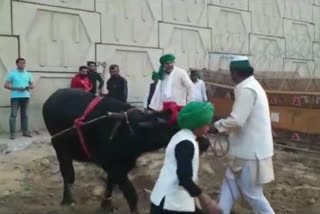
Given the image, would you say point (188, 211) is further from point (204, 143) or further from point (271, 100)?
point (271, 100)

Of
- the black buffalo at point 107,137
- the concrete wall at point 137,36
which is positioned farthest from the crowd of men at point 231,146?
the concrete wall at point 137,36

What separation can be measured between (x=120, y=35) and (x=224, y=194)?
25.8 feet

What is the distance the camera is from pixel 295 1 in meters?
17.9

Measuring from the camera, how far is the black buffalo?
15.7 feet

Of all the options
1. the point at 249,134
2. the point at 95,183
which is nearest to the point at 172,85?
the point at 95,183

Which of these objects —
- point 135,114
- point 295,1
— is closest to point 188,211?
point 135,114

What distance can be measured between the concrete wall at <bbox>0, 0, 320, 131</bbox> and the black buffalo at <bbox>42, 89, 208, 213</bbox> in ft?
14.5

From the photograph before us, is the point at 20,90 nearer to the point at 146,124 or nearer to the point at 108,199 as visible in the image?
the point at 108,199

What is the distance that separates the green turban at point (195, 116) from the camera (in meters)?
3.29

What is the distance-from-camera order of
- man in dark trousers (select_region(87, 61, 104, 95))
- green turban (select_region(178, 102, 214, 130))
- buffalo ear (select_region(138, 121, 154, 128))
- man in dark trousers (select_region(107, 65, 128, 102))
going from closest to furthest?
green turban (select_region(178, 102, 214, 130)) < buffalo ear (select_region(138, 121, 154, 128)) < man in dark trousers (select_region(107, 65, 128, 102)) < man in dark trousers (select_region(87, 61, 104, 95))

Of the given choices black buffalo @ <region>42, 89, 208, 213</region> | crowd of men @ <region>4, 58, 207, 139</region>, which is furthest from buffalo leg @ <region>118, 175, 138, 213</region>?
crowd of men @ <region>4, 58, 207, 139</region>

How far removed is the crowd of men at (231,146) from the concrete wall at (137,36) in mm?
3943

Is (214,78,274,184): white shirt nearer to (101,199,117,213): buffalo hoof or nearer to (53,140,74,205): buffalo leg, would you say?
(101,199,117,213): buffalo hoof

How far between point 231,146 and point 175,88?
2821 mm
